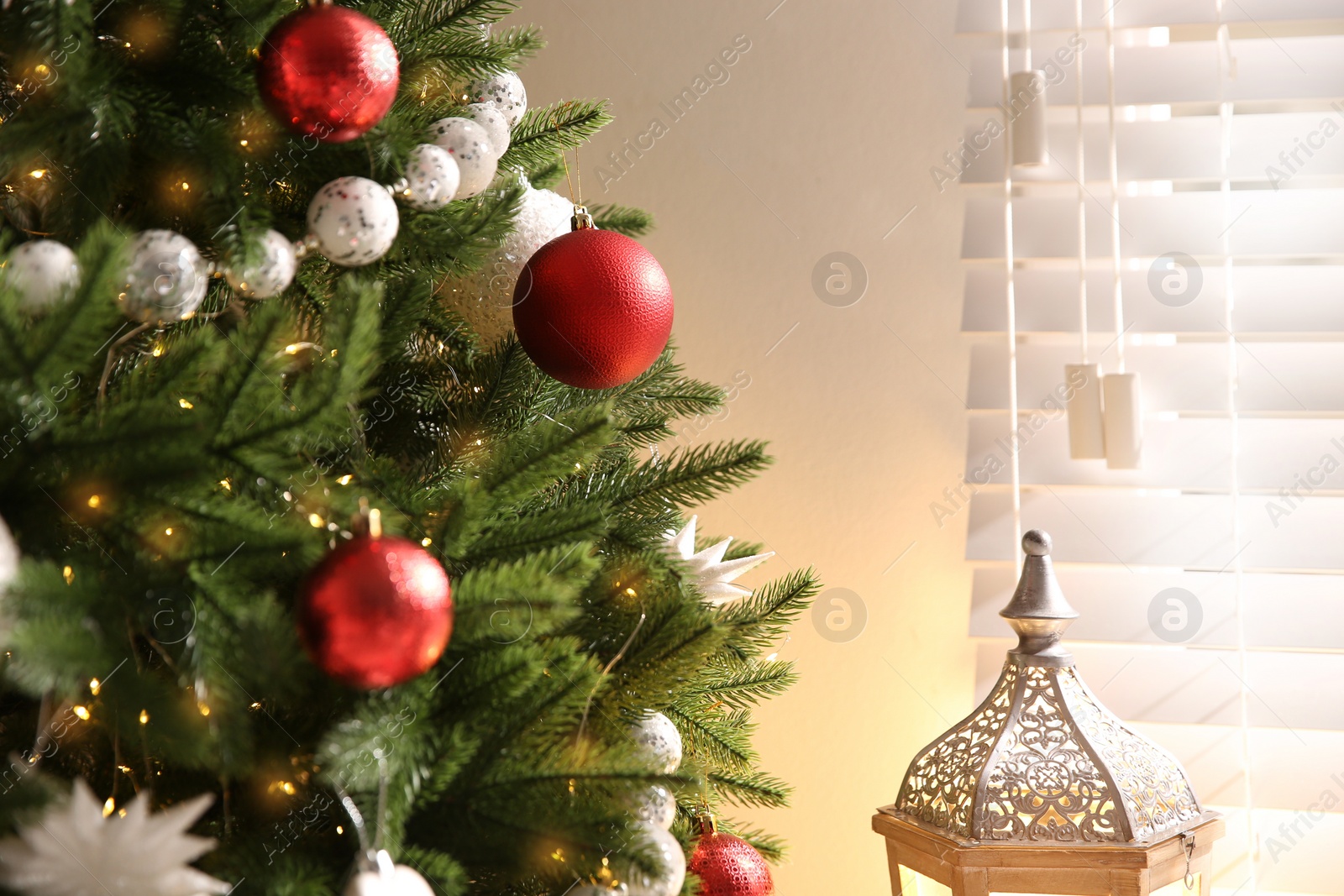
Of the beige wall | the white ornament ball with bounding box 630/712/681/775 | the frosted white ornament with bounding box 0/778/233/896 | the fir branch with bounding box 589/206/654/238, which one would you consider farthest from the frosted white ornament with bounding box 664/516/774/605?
the beige wall

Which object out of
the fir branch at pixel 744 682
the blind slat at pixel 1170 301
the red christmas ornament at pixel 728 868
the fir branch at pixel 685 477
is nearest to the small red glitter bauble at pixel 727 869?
the red christmas ornament at pixel 728 868

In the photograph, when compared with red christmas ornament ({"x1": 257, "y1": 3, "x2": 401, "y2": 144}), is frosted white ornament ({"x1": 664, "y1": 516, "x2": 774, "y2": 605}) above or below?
below

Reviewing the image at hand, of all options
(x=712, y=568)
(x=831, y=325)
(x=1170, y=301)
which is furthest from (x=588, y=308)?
(x=1170, y=301)

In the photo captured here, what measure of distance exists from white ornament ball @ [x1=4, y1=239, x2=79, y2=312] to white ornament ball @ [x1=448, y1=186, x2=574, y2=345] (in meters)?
0.30

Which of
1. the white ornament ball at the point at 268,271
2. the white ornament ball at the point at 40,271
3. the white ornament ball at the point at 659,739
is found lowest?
the white ornament ball at the point at 659,739

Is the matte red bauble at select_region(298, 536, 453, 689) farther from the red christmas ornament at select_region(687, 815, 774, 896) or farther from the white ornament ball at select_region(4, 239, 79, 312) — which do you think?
the red christmas ornament at select_region(687, 815, 774, 896)

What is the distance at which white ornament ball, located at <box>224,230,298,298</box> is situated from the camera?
19.8 inches

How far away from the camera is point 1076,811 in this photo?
795 mm

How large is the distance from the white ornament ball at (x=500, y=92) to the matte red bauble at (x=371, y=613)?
1.36 feet

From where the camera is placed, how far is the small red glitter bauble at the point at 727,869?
0.71 meters

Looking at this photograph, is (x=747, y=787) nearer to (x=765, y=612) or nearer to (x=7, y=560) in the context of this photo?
(x=765, y=612)

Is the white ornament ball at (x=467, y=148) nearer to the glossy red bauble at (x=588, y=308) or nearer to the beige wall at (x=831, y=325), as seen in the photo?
the glossy red bauble at (x=588, y=308)

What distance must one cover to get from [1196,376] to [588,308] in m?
0.79

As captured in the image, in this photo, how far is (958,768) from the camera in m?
0.85
